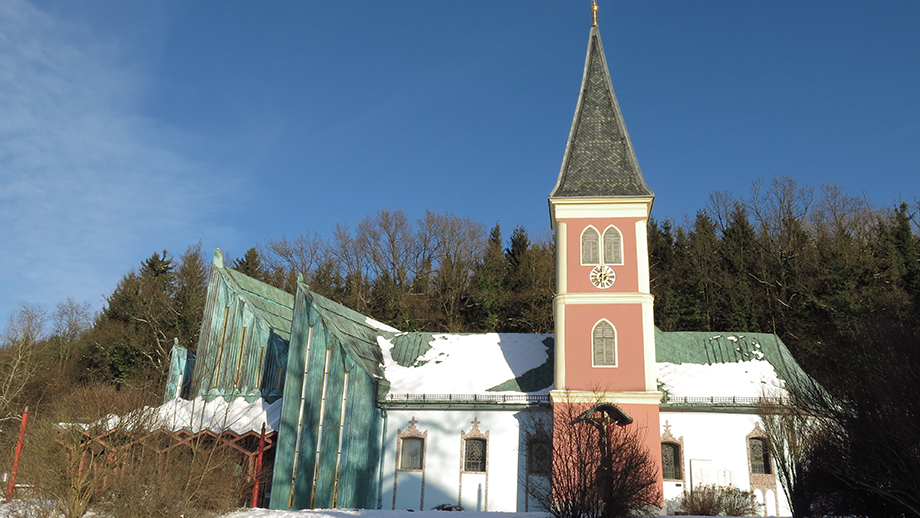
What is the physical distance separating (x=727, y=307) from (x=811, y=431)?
23668 mm

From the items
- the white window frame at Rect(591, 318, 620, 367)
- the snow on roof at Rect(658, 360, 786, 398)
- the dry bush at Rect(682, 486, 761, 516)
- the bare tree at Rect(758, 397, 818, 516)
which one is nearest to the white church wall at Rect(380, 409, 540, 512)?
the white window frame at Rect(591, 318, 620, 367)

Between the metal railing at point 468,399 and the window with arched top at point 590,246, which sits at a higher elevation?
the window with arched top at point 590,246

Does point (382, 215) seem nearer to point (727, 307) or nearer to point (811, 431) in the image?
point (727, 307)

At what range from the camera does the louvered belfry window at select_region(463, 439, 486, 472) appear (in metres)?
23.2

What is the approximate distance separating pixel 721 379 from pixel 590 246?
639cm

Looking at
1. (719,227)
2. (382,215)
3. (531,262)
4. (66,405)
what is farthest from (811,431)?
(382,215)

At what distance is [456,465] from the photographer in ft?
76.3

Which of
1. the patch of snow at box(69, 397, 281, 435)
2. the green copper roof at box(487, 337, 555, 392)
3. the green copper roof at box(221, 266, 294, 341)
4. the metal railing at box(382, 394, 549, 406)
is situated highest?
the green copper roof at box(221, 266, 294, 341)

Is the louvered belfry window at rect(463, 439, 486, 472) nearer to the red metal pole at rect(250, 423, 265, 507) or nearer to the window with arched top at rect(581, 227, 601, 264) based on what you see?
the red metal pole at rect(250, 423, 265, 507)

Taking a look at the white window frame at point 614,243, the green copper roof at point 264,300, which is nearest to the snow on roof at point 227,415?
the green copper roof at point 264,300

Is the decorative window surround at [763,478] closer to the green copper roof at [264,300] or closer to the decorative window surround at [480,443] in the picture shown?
the decorative window surround at [480,443]

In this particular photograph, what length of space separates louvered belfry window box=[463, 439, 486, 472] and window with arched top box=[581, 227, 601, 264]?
711 cm

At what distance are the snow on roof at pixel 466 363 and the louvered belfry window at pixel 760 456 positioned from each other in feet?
22.7

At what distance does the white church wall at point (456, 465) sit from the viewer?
2277 centimetres
